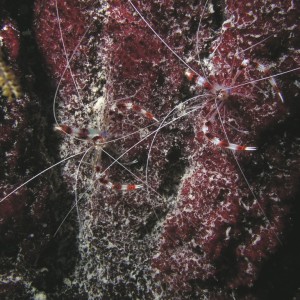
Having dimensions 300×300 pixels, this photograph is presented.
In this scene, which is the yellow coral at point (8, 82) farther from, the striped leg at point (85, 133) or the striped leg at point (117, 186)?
the striped leg at point (117, 186)

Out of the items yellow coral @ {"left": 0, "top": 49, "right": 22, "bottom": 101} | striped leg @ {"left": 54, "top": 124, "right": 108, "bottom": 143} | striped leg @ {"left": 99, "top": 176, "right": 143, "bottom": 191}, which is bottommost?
striped leg @ {"left": 99, "top": 176, "right": 143, "bottom": 191}

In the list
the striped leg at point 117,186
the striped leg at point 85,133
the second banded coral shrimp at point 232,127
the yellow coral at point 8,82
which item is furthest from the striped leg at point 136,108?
the yellow coral at point 8,82

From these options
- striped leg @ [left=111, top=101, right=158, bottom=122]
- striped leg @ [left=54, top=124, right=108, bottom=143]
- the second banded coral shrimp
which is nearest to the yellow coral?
striped leg @ [left=54, top=124, right=108, bottom=143]

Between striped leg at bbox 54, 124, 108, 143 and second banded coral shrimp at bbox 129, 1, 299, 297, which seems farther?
striped leg at bbox 54, 124, 108, 143

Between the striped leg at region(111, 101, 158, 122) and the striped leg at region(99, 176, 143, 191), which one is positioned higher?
the striped leg at region(111, 101, 158, 122)

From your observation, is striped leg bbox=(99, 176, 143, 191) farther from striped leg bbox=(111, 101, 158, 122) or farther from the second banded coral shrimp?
striped leg bbox=(111, 101, 158, 122)

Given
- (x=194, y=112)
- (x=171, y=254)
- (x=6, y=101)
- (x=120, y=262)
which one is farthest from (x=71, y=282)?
(x=194, y=112)

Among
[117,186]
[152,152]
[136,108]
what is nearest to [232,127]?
[152,152]
